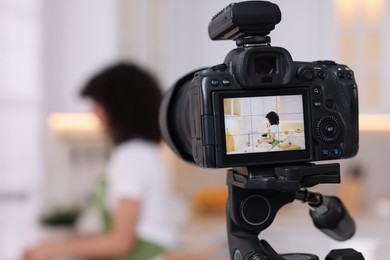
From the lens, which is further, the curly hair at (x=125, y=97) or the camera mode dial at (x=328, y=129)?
the curly hair at (x=125, y=97)

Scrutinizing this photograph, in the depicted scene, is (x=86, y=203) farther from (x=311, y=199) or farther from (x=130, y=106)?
(x=311, y=199)

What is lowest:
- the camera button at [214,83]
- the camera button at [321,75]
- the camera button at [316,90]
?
the camera button at [316,90]

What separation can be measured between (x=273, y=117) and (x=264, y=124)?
0.4 inches

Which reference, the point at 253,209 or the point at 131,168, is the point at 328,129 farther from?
the point at 131,168

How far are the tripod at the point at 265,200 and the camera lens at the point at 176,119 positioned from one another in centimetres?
10

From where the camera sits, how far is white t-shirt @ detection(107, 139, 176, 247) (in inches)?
63.4

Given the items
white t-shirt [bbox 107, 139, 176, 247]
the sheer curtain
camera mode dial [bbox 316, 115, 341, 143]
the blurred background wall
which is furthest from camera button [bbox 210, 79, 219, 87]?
the sheer curtain

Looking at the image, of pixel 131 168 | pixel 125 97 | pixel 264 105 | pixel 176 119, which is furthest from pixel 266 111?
pixel 125 97

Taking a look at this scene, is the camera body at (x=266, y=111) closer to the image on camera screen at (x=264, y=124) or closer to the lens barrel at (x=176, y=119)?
the image on camera screen at (x=264, y=124)

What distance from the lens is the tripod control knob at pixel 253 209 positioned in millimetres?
609

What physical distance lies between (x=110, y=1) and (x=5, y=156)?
672mm

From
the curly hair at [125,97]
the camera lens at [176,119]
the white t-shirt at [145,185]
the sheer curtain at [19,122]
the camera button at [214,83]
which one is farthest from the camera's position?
the sheer curtain at [19,122]

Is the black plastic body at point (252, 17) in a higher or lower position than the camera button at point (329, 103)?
higher

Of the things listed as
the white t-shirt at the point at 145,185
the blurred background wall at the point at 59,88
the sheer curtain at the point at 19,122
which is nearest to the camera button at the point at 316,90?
the white t-shirt at the point at 145,185
